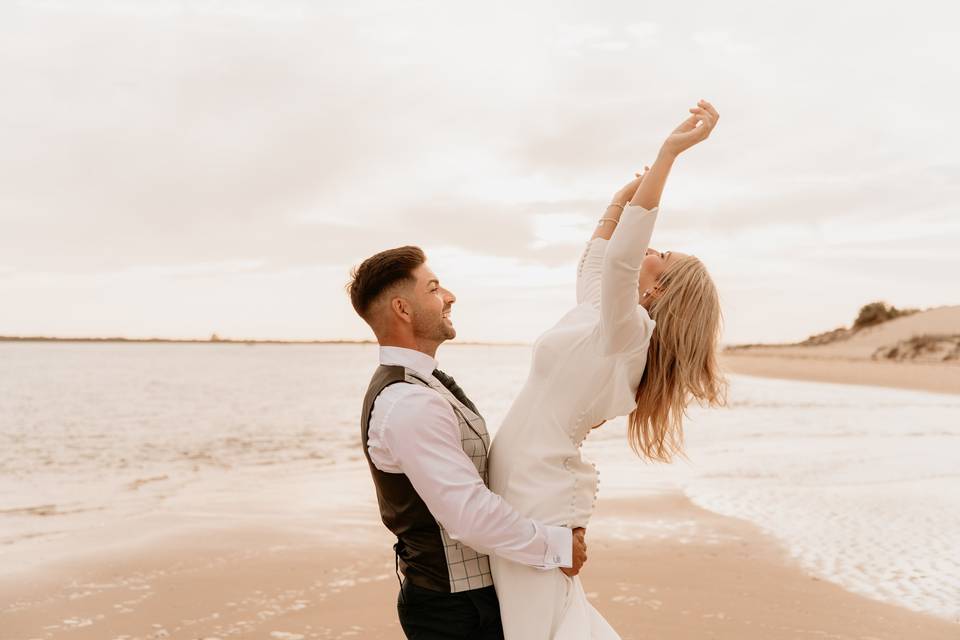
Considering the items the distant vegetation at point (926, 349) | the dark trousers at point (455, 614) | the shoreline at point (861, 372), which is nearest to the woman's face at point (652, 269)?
the dark trousers at point (455, 614)

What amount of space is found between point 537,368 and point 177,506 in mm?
8977

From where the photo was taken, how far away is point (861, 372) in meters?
36.5

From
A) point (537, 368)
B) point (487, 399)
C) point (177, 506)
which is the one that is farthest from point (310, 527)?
point (487, 399)

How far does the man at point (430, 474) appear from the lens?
2.44 metres

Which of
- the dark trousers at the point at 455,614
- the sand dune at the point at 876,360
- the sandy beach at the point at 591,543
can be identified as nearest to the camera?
the dark trousers at the point at 455,614

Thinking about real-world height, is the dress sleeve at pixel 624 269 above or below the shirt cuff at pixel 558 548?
above

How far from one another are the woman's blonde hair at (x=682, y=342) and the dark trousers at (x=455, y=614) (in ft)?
2.73

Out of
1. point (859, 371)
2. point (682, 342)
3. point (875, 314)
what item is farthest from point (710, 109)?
point (875, 314)

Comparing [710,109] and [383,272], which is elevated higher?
[710,109]

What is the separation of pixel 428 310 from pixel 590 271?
2.40 ft

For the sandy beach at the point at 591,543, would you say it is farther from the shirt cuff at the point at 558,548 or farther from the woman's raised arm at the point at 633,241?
the woman's raised arm at the point at 633,241

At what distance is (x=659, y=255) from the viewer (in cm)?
294

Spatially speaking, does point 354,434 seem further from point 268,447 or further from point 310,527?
point 310,527

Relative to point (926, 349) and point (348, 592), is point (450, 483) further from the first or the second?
point (926, 349)
